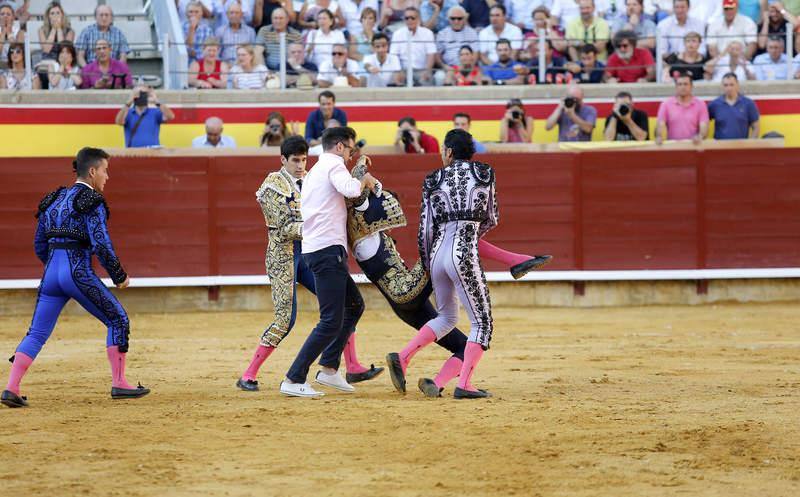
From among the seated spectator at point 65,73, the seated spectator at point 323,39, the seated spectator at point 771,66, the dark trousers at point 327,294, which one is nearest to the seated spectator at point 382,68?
the seated spectator at point 323,39

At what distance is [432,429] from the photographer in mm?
6285

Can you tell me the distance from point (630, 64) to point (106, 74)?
5.54 meters

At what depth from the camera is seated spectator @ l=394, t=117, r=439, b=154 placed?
13234 mm

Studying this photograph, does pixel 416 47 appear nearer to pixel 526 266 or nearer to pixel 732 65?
pixel 732 65

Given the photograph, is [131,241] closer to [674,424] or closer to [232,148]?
[232,148]

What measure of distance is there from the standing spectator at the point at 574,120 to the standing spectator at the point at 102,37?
459cm

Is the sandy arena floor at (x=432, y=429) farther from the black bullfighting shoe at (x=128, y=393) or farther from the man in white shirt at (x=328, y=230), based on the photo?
the man in white shirt at (x=328, y=230)

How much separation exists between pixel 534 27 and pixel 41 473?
1026 cm

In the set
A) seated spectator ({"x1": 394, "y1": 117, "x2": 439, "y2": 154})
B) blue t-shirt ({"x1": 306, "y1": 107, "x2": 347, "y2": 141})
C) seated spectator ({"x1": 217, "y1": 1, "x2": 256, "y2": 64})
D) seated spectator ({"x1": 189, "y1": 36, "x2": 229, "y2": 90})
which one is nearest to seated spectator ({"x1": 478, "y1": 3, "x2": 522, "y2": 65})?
seated spectator ({"x1": 394, "y1": 117, "x2": 439, "y2": 154})

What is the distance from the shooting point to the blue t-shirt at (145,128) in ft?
45.0

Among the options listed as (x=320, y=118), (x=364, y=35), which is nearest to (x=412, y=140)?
(x=320, y=118)

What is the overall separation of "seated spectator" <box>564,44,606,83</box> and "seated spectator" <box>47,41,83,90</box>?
5190 mm

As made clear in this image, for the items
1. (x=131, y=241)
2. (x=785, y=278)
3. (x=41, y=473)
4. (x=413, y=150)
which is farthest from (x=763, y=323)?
(x=41, y=473)

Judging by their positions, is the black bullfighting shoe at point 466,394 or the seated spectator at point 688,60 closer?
the black bullfighting shoe at point 466,394
